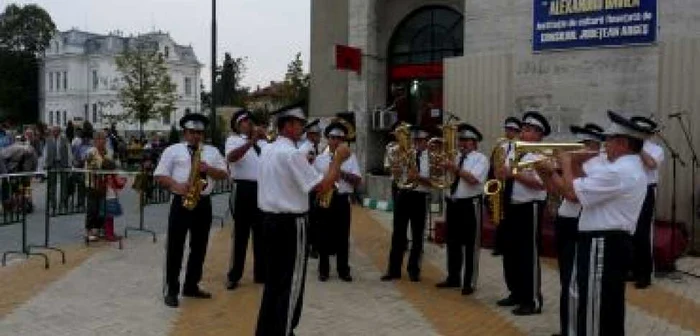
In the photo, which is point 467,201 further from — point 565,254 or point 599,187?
point 599,187

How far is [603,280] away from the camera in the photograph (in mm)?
5578

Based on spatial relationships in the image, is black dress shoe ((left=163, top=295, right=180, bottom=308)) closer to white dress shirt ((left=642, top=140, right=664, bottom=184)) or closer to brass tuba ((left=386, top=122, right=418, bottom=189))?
brass tuba ((left=386, top=122, right=418, bottom=189))

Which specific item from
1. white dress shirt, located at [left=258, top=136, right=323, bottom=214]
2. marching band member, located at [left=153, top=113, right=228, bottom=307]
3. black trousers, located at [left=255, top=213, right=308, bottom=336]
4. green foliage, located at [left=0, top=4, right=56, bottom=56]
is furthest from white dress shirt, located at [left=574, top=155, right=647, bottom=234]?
green foliage, located at [left=0, top=4, right=56, bottom=56]

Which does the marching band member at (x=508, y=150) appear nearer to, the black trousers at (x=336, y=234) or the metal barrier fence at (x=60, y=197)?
the black trousers at (x=336, y=234)

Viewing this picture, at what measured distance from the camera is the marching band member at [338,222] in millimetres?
9758

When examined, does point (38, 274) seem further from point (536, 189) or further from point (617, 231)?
point (617, 231)

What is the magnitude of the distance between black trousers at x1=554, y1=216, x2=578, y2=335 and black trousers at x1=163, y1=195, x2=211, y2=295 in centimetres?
367

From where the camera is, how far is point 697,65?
1115 centimetres

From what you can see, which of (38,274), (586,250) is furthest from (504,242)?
(38,274)

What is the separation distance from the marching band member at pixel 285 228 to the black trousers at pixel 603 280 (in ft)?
6.77

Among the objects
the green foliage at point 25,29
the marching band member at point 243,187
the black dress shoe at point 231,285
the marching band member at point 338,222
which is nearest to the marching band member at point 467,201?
the marching band member at point 338,222

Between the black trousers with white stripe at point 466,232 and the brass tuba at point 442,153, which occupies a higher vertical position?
the brass tuba at point 442,153

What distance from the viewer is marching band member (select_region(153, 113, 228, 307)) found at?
8281 millimetres

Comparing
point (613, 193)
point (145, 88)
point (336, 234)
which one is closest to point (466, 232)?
point (336, 234)
